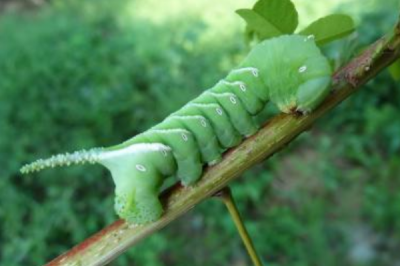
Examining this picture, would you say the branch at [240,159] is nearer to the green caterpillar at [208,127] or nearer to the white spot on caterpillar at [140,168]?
the green caterpillar at [208,127]

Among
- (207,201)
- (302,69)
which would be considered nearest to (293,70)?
(302,69)

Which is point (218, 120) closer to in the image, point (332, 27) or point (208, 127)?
point (208, 127)

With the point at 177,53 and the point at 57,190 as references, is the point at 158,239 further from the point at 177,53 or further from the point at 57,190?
the point at 177,53

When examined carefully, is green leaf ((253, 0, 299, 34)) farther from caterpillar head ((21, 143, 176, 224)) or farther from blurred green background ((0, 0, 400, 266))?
blurred green background ((0, 0, 400, 266))

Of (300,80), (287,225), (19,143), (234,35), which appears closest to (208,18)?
(234,35)

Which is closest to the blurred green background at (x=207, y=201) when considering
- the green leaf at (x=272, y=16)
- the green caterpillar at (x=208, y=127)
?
the green caterpillar at (x=208, y=127)

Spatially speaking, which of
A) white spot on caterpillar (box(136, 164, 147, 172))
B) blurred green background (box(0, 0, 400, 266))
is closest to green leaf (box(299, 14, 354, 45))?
white spot on caterpillar (box(136, 164, 147, 172))
